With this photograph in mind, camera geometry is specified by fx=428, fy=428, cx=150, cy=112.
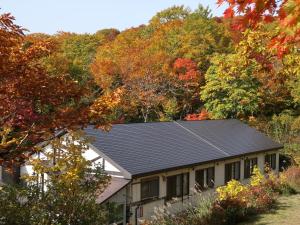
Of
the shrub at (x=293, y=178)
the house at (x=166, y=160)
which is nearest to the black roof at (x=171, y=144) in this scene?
the house at (x=166, y=160)

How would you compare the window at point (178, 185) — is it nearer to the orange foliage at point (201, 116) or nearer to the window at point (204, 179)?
the window at point (204, 179)

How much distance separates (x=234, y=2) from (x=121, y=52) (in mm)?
38533

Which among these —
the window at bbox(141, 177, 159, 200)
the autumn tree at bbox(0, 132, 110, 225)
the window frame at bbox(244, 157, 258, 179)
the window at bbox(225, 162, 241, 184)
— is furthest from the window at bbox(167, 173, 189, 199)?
the autumn tree at bbox(0, 132, 110, 225)

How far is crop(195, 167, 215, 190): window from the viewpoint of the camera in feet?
68.4

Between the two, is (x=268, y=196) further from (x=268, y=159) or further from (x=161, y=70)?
(x=161, y=70)

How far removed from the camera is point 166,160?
62.1 feet

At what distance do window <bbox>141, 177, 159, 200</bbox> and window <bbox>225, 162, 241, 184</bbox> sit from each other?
6.36 meters

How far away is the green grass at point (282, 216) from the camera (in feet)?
52.4

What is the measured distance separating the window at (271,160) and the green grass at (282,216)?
747 centimetres

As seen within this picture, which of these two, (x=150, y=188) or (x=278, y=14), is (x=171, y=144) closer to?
(x=150, y=188)

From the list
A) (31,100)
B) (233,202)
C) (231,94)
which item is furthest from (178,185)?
(231,94)

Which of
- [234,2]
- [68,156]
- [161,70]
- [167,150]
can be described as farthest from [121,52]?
[234,2]

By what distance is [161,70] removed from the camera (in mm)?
36781

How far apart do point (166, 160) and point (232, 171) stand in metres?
6.30
